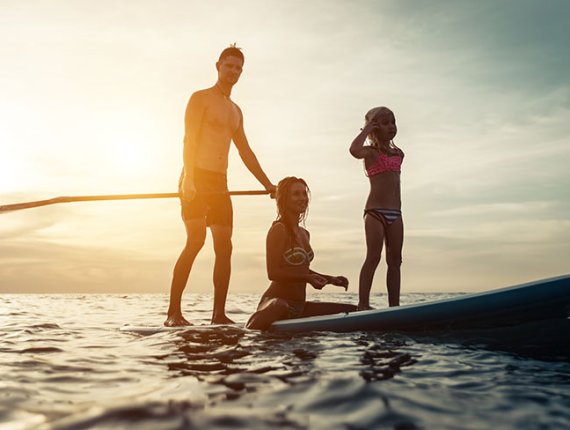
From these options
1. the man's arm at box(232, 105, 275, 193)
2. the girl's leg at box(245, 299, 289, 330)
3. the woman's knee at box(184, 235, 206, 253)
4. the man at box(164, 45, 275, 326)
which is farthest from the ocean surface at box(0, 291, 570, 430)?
the man's arm at box(232, 105, 275, 193)

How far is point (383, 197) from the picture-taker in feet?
19.4

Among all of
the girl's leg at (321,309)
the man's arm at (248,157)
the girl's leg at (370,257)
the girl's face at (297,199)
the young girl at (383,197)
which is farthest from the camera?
the man's arm at (248,157)

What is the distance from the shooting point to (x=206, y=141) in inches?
249

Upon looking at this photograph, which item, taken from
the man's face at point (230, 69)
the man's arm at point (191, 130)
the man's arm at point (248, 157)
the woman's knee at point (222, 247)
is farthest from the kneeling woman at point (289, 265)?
the man's face at point (230, 69)

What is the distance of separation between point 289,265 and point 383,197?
1474 millimetres

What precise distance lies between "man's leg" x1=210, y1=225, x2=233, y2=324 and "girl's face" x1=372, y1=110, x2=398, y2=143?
6.87 ft

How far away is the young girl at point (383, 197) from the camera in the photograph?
5.85 meters

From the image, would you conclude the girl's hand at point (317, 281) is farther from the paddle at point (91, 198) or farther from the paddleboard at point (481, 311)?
the paddle at point (91, 198)

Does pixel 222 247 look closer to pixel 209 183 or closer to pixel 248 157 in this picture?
pixel 209 183

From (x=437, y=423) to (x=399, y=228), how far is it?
3.94m

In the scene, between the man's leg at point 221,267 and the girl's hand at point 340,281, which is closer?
the girl's hand at point 340,281

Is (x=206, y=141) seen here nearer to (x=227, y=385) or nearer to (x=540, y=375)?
(x=227, y=385)

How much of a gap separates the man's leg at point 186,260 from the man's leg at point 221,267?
175 mm

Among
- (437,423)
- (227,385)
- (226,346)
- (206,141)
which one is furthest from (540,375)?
(206,141)
